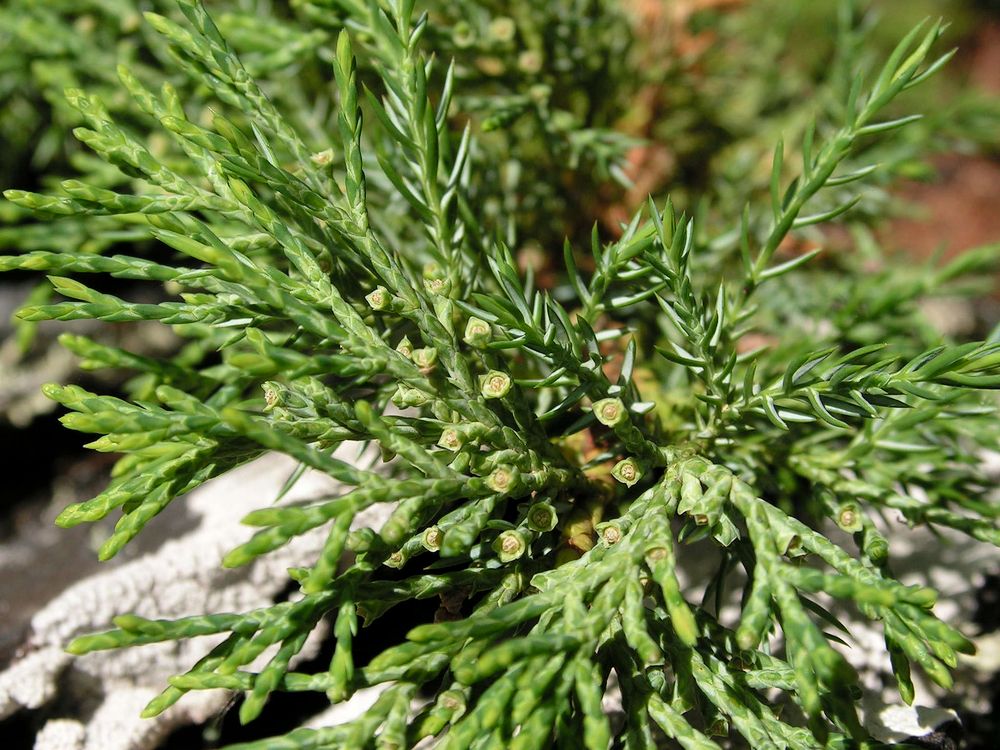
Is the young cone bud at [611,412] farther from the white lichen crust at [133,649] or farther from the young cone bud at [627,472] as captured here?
the white lichen crust at [133,649]

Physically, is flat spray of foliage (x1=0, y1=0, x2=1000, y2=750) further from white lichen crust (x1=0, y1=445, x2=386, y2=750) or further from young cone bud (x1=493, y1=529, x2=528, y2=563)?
white lichen crust (x1=0, y1=445, x2=386, y2=750)

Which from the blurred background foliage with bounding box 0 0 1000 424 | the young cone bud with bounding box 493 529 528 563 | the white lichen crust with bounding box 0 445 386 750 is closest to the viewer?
the young cone bud with bounding box 493 529 528 563

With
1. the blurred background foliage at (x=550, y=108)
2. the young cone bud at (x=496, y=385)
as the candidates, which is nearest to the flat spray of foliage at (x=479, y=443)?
the young cone bud at (x=496, y=385)

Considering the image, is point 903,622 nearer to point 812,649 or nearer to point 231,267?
point 812,649

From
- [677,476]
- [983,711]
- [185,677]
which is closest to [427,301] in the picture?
[677,476]

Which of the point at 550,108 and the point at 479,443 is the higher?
the point at 550,108

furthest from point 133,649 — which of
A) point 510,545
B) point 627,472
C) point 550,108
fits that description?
point 550,108

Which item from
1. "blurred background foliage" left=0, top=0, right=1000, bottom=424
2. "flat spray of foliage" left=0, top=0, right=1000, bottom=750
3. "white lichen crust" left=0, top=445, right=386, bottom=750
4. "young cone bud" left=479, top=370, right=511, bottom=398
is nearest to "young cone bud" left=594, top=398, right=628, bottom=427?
"flat spray of foliage" left=0, top=0, right=1000, bottom=750

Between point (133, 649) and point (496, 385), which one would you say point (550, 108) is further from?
point (133, 649)
